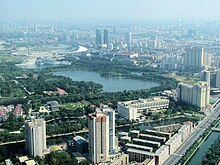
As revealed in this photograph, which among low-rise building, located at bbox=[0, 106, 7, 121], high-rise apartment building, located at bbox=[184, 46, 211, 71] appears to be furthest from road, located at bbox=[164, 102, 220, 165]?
high-rise apartment building, located at bbox=[184, 46, 211, 71]

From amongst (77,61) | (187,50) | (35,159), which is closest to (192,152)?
(35,159)

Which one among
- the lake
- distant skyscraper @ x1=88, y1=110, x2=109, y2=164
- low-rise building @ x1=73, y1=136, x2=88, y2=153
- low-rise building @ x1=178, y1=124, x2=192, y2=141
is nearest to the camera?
distant skyscraper @ x1=88, y1=110, x2=109, y2=164

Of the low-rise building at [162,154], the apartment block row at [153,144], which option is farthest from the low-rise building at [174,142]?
the low-rise building at [162,154]

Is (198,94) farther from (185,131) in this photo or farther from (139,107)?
(185,131)

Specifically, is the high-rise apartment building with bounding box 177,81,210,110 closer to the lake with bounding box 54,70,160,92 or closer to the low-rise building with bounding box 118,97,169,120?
the low-rise building with bounding box 118,97,169,120

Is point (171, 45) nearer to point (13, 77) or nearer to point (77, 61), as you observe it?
point (77, 61)
